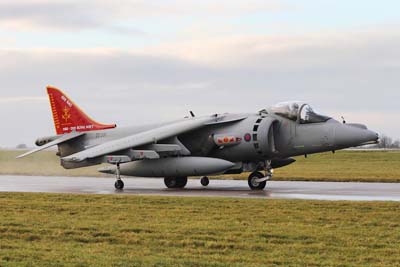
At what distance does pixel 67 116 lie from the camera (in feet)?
86.1

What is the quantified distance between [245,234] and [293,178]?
17.0 m

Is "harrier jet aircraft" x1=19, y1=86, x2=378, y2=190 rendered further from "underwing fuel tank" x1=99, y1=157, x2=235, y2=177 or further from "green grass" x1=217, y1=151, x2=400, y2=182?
"green grass" x1=217, y1=151, x2=400, y2=182

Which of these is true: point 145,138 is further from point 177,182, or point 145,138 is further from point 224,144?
point 224,144

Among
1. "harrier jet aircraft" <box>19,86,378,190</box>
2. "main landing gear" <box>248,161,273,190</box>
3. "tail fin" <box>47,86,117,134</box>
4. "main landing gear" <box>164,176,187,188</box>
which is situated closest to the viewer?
"harrier jet aircraft" <box>19,86,378,190</box>

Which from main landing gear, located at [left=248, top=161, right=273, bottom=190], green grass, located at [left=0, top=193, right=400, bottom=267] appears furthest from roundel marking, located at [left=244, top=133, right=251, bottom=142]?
green grass, located at [left=0, top=193, right=400, bottom=267]

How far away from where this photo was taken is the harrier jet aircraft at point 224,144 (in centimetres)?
2091

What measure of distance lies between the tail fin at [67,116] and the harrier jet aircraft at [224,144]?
55.7 inches

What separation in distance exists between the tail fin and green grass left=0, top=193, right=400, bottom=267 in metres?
10.4

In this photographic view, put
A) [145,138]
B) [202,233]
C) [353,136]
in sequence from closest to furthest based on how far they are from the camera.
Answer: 1. [202,233]
2. [353,136]
3. [145,138]

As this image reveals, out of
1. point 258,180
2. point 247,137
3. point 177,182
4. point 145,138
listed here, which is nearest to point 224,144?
point 247,137

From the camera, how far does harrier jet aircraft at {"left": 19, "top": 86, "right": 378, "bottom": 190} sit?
2091 centimetres

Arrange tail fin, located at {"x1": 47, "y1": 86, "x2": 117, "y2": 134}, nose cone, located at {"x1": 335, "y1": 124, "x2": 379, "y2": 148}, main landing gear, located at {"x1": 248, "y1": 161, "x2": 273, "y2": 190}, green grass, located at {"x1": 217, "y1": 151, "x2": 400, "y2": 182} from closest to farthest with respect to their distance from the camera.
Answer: nose cone, located at {"x1": 335, "y1": 124, "x2": 379, "y2": 148} < main landing gear, located at {"x1": 248, "y1": 161, "x2": 273, "y2": 190} < tail fin, located at {"x1": 47, "y1": 86, "x2": 117, "y2": 134} < green grass, located at {"x1": 217, "y1": 151, "x2": 400, "y2": 182}

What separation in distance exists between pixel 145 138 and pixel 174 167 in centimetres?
147

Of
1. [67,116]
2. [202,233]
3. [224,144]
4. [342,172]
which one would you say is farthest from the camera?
[342,172]
